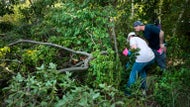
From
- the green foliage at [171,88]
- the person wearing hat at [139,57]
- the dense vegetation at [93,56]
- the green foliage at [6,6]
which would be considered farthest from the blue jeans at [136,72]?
the green foliage at [6,6]

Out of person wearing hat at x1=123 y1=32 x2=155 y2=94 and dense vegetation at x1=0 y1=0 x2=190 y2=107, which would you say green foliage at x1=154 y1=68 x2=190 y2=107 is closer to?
dense vegetation at x1=0 y1=0 x2=190 y2=107

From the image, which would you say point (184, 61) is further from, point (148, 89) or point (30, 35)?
point (30, 35)

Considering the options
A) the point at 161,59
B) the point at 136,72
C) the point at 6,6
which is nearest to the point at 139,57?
the point at 136,72

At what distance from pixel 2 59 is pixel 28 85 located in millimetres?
2663

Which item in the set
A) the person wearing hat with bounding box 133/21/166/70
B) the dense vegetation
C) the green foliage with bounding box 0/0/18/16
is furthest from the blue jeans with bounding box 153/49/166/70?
the green foliage with bounding box 0/0/18/16

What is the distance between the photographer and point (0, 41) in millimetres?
6828

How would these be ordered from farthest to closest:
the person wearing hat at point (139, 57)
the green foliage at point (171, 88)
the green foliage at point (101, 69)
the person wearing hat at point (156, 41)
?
1. the person wearing hat at point (156, 41)
2. the person wearing hat at point (139, 57)
3. the green foliage at point (101, 69)
4. the green foliage at point (171, 88)

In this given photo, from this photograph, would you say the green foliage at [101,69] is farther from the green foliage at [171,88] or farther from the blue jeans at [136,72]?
the green foliage at [171,88]

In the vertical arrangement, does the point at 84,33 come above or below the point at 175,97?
above

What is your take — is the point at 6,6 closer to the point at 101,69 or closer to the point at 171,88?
the point at 101,69

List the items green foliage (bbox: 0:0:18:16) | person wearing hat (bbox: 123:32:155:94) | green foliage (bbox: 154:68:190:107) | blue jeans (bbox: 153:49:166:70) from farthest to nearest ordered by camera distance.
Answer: green foliage (bbox: 0:0:18:16) < blue jeans (bbox: 153:49:166:70) < person wearing hat (bbox: 123:32:155:94) < green foliage (bbox: 154:68:190:107)

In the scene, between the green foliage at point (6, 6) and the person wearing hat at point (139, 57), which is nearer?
the person wearing hat at point (139, 57)

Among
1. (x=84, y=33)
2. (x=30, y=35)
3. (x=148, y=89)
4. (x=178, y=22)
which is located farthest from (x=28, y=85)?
(x=178, y=22)

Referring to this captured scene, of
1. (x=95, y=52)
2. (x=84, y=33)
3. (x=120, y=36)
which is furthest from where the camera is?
(x=120, y=36)
